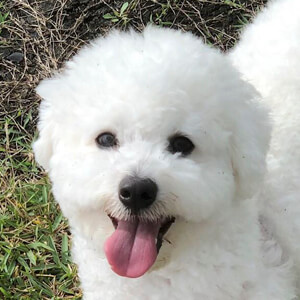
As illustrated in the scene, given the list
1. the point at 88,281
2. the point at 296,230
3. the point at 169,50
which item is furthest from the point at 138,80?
the point at 296,230

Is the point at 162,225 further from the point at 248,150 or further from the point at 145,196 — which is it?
the point at 248,150

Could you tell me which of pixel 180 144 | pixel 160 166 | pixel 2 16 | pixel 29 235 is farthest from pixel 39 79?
pixel 160 166

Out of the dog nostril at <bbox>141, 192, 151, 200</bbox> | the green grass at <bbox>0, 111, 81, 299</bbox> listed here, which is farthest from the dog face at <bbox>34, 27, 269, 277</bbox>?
the green grass at <bbox>0, 111, 81, 299</bbox>

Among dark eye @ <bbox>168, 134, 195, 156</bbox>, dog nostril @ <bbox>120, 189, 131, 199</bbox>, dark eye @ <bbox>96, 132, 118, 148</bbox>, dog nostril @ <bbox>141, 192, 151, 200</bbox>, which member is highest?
dark eye @ <bbox>168, 134, 195, 156</bbox>

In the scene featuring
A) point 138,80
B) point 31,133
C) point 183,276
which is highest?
point 138,80

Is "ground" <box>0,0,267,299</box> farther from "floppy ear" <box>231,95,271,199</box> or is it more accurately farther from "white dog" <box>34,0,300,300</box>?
"floppy ear" <box>231,95,271,199</box>

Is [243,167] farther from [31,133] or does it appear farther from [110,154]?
[31,133]
